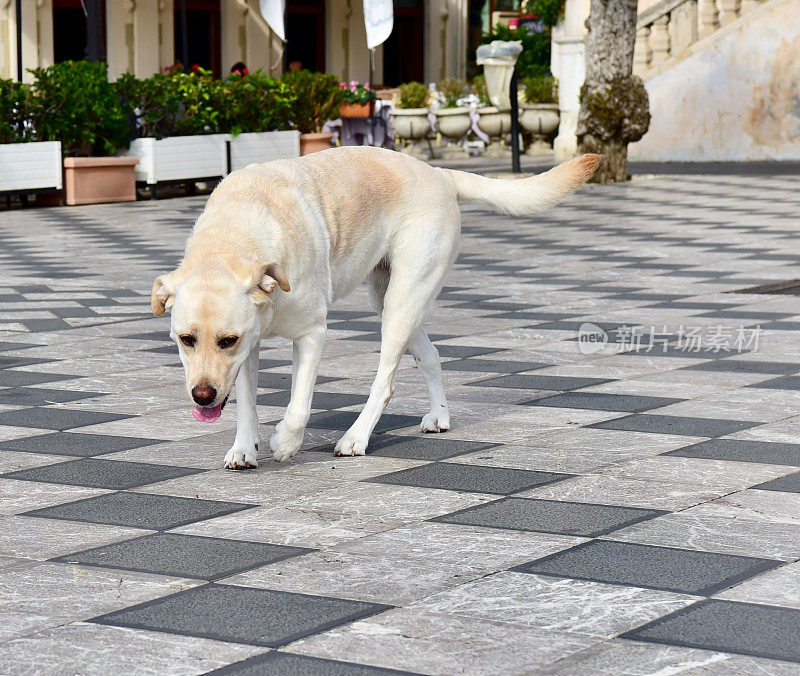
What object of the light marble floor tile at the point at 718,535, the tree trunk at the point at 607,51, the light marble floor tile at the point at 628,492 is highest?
the tree trunk at the point at 607,51

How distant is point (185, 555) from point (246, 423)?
115 cm

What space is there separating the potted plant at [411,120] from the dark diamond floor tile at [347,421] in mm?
20082

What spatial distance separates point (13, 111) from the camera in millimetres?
17250

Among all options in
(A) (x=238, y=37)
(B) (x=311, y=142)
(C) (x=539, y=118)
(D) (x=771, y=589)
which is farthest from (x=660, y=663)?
(A) (x=238, y=37)

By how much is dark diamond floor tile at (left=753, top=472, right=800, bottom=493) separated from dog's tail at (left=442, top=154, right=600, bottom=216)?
1.45 meters

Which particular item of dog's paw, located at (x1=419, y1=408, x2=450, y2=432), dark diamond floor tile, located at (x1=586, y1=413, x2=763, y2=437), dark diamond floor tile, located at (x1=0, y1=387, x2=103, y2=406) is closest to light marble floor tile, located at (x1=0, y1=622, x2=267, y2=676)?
dog's paw, located at (x1=419, y1=408, x2=450, y2=432)

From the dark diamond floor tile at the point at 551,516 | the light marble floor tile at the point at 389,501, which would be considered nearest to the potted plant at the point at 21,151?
the light marble floor tile at the point at 389,501

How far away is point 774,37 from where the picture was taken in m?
23.7

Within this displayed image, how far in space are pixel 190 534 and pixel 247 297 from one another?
82 centimetres

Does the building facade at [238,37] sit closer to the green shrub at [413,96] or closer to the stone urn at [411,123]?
the green shrub at [413,96]

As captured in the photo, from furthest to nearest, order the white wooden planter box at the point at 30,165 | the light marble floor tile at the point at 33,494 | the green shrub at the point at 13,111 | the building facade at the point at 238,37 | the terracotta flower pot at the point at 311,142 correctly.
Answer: the building facade at the point at 238,37, the terracotta flower pot at the point at 311,142, the green shrub at the point at 13,111, the white wooden planter box at the point at 30,165, the light marble floor tile at the point at 33,494

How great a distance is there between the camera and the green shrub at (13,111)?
16875 mm

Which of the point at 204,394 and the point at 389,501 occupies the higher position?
the point at 204,394

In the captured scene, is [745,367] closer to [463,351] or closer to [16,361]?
[463,351]
